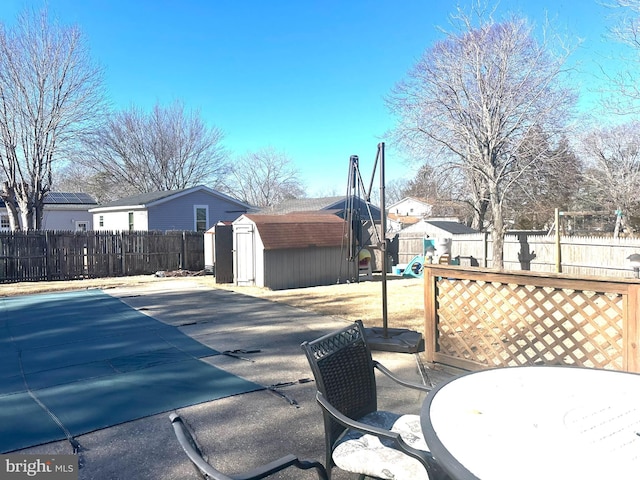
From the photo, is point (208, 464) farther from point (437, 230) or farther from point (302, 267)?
point (437, 230)

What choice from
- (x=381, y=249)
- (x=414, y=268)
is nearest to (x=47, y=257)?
(x=414, y=268)

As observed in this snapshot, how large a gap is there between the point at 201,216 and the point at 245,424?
18968 mm

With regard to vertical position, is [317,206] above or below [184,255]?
above

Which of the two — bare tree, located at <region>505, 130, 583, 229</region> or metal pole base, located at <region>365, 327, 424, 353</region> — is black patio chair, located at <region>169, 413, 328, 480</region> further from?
bare tree, located at <region>505, 130, 583, 229</region>

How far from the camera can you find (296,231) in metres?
12.6

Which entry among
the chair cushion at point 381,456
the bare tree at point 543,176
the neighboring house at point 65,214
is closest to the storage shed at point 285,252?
the bare tree at point 543,176

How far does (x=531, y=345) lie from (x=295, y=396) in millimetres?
2204

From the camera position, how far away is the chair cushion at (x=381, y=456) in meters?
1.97

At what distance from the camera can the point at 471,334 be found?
4387mm

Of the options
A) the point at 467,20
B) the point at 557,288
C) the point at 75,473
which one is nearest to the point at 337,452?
the point at 75,473

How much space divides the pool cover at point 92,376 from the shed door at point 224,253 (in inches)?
211

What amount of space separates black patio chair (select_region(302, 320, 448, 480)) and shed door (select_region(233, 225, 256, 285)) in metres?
9.89

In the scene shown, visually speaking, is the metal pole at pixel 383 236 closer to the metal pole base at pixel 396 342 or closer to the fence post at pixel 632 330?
the metal pole base at pixel 396 342

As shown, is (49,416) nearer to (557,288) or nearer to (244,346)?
(244,346)
